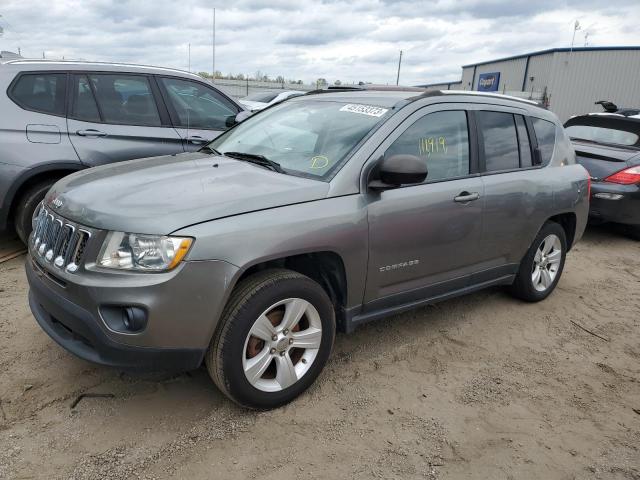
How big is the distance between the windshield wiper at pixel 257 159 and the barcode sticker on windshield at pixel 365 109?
2.14 ft

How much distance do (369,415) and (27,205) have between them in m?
3.60

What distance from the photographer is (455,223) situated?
3.47 metres

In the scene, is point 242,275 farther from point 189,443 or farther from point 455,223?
point 455,223

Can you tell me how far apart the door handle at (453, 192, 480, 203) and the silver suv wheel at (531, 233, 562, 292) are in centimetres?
117

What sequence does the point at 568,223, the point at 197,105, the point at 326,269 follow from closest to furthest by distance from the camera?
the point at 326,269
the point at 568,223
the point at 197,105

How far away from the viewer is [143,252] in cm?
239

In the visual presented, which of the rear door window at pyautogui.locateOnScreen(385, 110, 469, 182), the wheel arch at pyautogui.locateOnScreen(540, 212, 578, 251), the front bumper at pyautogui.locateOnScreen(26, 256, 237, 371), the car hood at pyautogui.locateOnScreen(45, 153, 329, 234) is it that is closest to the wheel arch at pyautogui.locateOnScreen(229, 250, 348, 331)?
the car hood at pyautogui.locateOnScreen(45, 153, 329, 234)

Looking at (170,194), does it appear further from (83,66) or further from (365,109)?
(83,66)

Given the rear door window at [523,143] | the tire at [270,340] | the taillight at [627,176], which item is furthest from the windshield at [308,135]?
the taillight at [627,176]

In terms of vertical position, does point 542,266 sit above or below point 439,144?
below

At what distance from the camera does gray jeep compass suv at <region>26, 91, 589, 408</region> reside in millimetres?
2406

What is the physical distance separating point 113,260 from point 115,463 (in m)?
0.94

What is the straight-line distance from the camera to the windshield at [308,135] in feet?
10.4

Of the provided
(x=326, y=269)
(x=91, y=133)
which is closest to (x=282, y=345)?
(x=326, y=269)
